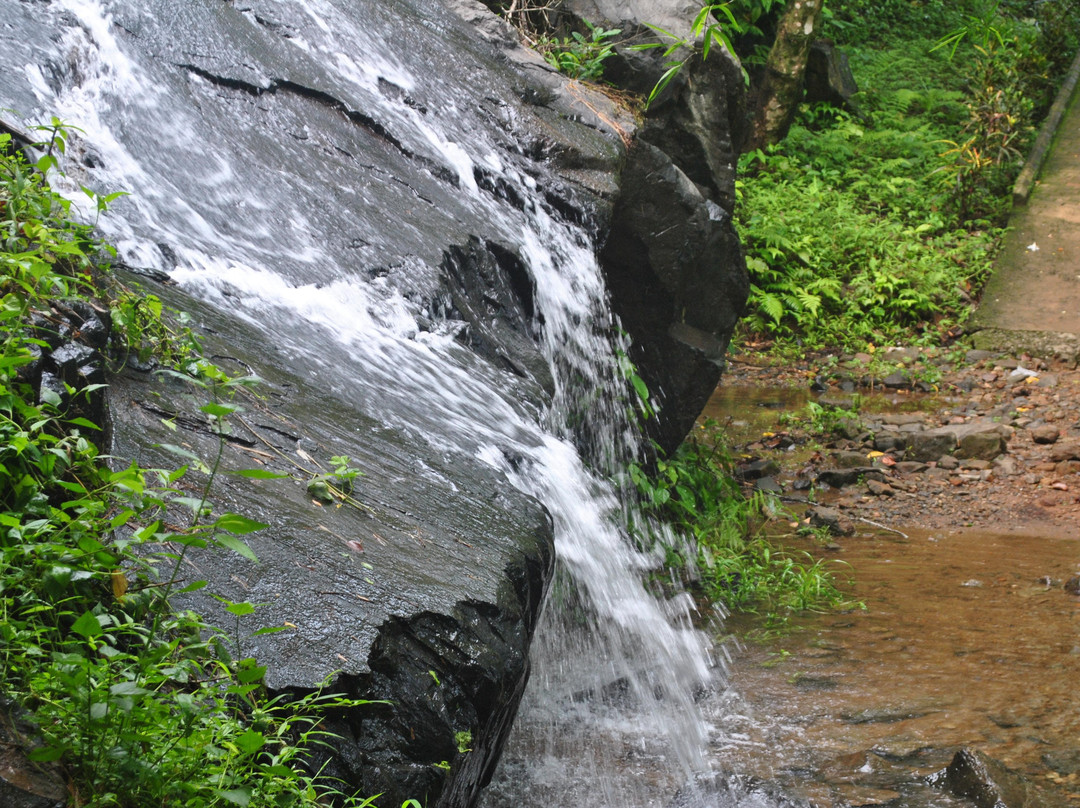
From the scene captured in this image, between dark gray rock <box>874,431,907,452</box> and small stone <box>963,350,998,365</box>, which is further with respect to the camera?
small stone <box>963,350,998,365</box>

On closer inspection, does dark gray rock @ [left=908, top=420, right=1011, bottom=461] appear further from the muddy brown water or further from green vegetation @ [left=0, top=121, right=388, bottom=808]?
green vegetation @ [left=0, top=121, right=388, bottom=808]

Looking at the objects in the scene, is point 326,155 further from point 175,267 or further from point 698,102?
point 698,102

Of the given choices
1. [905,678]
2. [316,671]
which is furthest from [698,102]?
[316,671]

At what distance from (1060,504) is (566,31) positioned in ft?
14.9

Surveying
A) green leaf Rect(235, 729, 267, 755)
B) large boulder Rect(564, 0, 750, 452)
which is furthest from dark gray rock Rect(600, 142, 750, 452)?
green leaf Rect(235, 729, 267, 755)

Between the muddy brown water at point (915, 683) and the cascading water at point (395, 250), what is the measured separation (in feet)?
0.97

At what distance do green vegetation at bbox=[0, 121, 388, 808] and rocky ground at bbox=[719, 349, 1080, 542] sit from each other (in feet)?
14.7

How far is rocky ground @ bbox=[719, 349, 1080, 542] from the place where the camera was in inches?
226

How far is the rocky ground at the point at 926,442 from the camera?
575 cm

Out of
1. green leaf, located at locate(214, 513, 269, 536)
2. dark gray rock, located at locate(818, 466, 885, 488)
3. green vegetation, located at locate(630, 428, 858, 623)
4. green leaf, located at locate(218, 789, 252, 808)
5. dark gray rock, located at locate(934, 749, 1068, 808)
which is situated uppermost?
green leaf, located at locate(214, 513, 269, 536)

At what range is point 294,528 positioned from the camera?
2170mm

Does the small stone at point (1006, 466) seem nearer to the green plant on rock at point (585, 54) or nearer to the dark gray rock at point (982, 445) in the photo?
the dark gray rock at point (982, 445)

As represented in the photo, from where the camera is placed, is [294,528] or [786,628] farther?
[786,628]

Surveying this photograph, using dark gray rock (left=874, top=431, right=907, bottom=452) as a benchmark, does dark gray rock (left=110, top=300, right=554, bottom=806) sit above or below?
below
